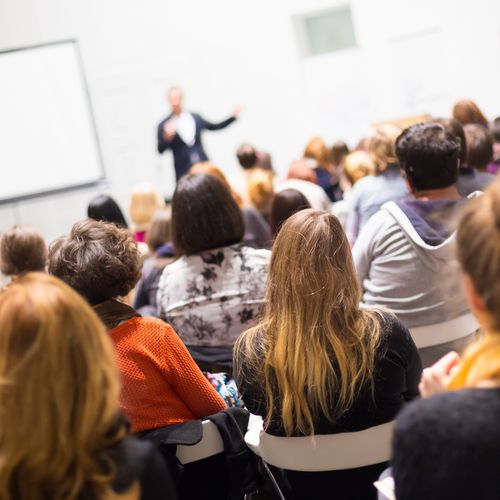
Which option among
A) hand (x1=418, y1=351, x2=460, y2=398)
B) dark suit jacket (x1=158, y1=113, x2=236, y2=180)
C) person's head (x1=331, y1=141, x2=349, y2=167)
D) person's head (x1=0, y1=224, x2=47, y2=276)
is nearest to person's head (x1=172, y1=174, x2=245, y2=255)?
person's head (x1=0, y1=224, x2=47, y2=276)

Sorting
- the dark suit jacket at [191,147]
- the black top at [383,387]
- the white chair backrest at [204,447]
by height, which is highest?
the dark suit jacket at [191,147]

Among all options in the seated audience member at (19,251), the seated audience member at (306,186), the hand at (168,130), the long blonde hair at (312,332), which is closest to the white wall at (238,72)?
the hand at (168,130)

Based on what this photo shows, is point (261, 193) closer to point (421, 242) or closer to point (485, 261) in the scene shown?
point (421, 242)

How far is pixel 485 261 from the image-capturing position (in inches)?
46.6

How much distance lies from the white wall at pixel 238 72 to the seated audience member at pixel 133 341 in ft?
23.7

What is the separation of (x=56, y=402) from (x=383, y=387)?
1.05 meters

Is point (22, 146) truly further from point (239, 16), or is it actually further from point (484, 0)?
point (484, 0)

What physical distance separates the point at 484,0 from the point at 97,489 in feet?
29.0

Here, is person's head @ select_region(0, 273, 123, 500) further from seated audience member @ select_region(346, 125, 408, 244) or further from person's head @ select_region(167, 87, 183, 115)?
person's head @ select_region(167, 87, 183, 115)

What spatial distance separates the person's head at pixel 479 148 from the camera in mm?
4246

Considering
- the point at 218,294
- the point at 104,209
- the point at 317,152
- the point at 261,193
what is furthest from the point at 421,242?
the point at 317,152

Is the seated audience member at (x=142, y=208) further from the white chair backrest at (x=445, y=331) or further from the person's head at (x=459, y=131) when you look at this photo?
the white chair backrest at (x=445, y=331)

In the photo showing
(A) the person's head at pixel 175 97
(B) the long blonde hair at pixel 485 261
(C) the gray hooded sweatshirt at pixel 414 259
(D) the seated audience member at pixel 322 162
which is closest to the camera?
(B) the long blonde hair at pixel 485 261

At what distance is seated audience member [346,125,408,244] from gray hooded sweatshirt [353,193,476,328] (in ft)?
2.99
